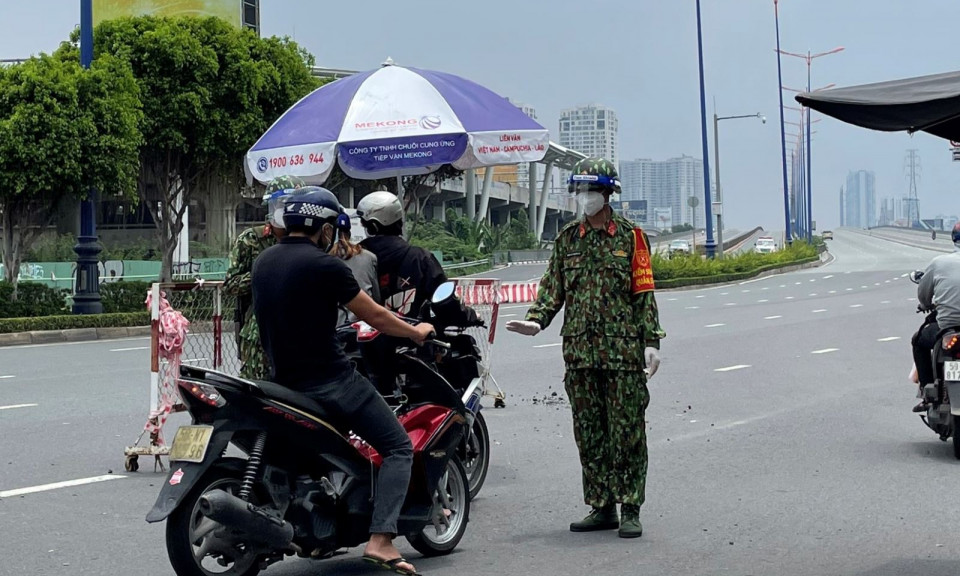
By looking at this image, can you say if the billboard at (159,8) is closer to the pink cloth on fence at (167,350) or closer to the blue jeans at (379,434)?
the pink cloth on fence at (167,350)

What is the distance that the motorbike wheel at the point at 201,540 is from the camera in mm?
4973

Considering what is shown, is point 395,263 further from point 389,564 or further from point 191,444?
point 191,444

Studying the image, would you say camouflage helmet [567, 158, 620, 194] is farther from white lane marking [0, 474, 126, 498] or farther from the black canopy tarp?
white lane marking [0, 474, 126, 498]

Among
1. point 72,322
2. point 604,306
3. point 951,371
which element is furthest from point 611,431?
point 72,322

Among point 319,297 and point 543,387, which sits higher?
point 319,297

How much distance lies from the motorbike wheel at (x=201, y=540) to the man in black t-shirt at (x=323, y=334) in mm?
484

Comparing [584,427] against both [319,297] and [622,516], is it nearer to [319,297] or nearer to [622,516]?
[622,516]

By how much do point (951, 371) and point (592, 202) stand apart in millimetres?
3459

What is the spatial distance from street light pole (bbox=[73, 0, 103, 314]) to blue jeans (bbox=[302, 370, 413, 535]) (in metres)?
18.5

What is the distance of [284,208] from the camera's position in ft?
17.5

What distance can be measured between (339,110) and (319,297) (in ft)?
16.8

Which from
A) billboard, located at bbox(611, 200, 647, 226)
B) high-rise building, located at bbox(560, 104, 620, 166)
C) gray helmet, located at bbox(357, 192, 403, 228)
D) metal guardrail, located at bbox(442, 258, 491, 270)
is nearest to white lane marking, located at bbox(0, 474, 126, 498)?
gray helmet, located at bbox(357, 192, 403, 228)

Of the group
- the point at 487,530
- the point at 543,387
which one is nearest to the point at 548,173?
the point at 543,387

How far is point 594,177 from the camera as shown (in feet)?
21.3
